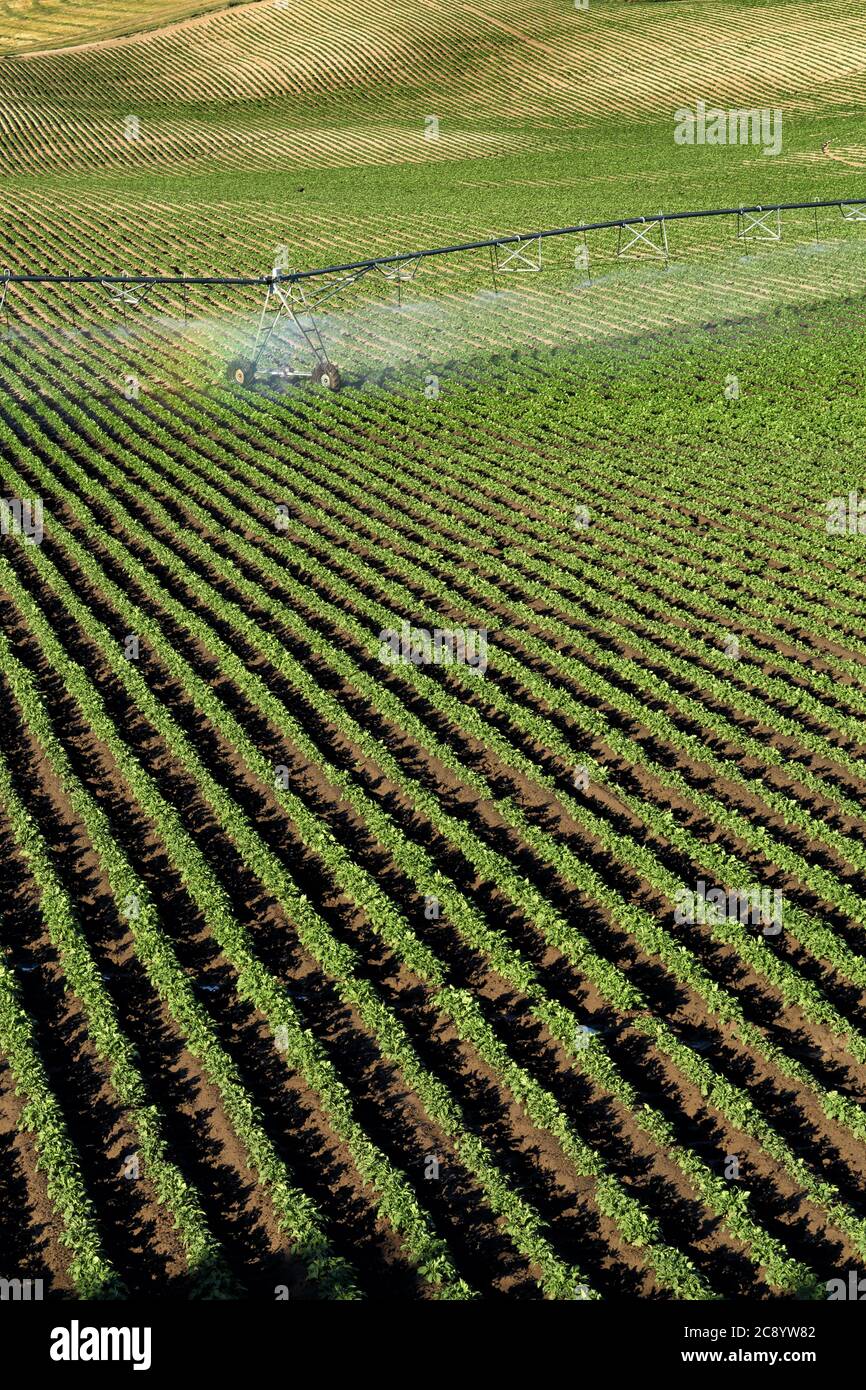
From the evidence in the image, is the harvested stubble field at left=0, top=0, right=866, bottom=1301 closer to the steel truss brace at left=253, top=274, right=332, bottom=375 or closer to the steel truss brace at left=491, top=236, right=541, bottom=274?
the steel truss brace at left=253, top=274, right=332, bottom=375

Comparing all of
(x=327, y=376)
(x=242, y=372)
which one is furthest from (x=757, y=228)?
(x=242, y=372)

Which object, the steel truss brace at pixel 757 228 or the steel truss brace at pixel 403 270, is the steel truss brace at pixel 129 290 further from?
the steel truss brace at pixel 757 228

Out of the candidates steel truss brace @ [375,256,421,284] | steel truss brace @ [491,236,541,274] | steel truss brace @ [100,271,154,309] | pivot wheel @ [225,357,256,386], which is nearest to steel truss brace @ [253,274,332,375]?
pivot wheel @ [225,357,256,386]

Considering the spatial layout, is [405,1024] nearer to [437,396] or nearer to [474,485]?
[474,485]

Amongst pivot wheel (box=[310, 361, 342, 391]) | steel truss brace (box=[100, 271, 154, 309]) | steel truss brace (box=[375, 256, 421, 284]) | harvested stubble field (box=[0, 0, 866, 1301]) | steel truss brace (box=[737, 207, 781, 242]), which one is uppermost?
steel truss brace (box=[737, 207, 781, 242])

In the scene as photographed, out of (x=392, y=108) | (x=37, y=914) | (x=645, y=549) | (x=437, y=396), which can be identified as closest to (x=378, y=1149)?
(x=37, y=914)
